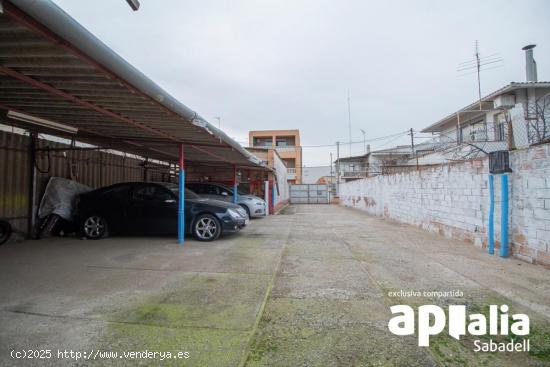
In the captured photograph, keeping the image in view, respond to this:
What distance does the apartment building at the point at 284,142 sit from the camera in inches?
1462

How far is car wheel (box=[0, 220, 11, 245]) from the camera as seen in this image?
215 inches

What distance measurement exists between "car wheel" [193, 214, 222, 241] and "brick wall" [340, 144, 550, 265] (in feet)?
18.1

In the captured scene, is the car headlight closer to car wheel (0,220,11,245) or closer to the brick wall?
car wheel (0,220,11,245)

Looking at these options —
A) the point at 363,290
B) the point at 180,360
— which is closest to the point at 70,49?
the point at 180,360

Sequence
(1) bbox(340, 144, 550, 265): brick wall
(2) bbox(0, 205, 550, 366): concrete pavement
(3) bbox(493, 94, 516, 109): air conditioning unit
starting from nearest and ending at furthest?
(2) bbox(0, 205, 550, 366): concrete pavement
(1) bbox(340, 144, 550, 265): brick wall
(3) bbox(493, 94, 516, 109): air conditioning unit

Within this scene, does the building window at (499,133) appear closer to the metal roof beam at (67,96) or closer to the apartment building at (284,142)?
the metal roof beam at (67,96)

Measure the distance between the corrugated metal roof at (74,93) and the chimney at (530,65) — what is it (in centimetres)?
1812

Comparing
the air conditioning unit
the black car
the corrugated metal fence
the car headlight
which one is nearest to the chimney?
the air conditioning unit

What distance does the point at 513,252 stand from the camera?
457 centimetres

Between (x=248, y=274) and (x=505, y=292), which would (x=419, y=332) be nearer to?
(x=505, y=292)

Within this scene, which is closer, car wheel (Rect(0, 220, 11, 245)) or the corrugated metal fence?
car wheel (Rect(0, 220, 11, 245))

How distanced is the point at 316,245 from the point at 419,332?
350cm

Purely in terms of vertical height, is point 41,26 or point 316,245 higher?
point 41,26

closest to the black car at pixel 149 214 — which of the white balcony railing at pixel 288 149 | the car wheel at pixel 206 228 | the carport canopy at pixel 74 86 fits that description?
the car wheel at pixel 206 228
